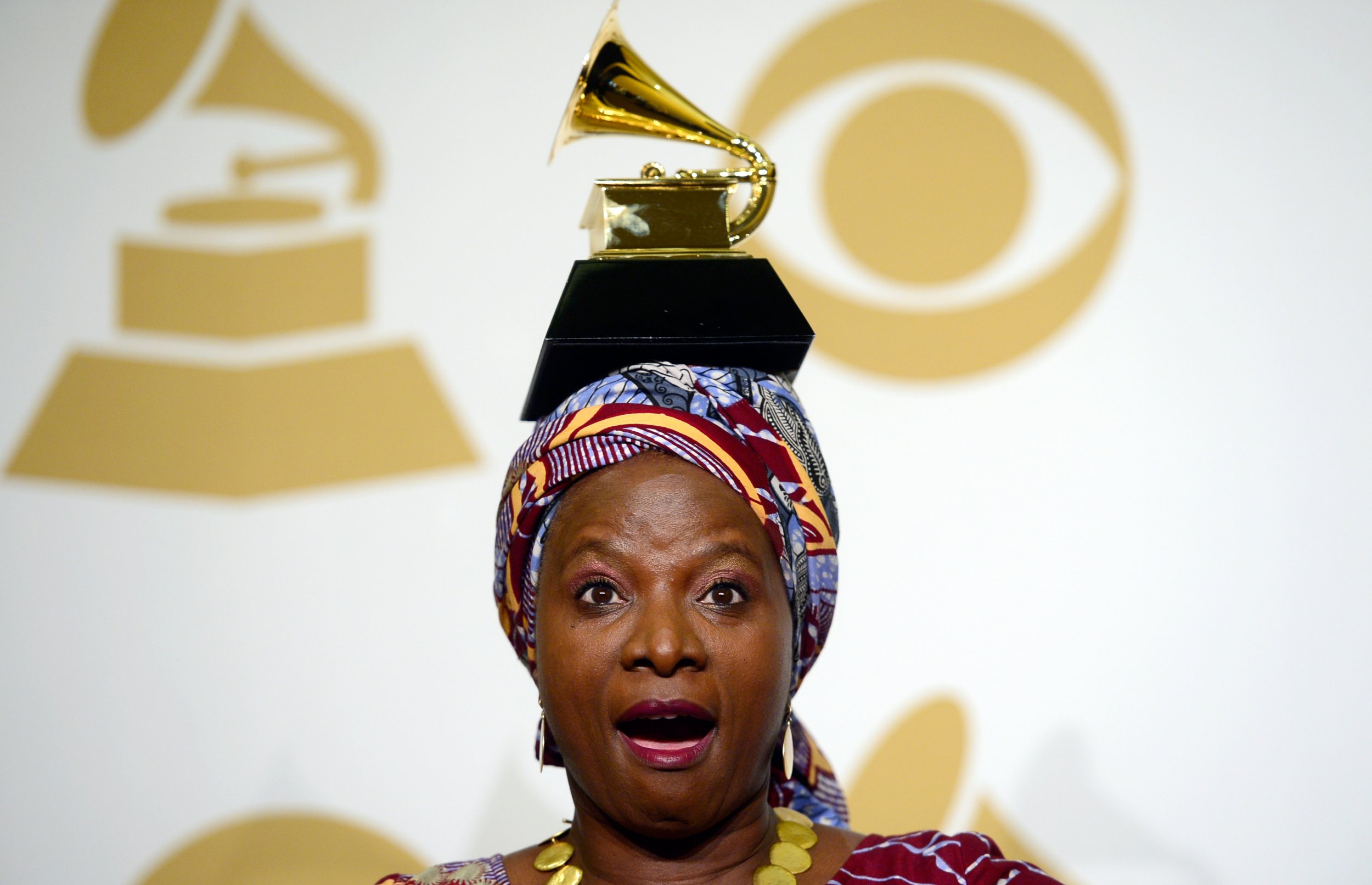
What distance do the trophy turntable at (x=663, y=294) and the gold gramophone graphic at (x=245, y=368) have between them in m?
1.13

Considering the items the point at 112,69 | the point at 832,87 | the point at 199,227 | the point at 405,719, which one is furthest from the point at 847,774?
the point at 112,69

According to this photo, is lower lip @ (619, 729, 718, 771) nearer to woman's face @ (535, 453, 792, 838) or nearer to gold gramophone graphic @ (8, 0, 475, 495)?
woman's face @ (535, 453, 792, 838)

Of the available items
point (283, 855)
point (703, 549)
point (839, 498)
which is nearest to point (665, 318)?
point (703, 549)

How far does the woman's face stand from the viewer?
1.39 m

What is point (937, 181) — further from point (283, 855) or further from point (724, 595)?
point (283, 855)

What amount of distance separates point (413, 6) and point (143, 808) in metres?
1.82

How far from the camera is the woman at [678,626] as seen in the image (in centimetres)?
141

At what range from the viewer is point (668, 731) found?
1.43 metres

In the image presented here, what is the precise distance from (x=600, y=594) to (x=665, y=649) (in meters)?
0.13

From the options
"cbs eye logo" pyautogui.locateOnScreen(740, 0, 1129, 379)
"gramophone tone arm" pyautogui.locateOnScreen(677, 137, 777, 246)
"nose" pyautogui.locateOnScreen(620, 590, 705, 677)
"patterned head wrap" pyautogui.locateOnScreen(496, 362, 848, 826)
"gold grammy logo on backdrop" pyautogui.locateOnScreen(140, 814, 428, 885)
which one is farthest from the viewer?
"cbs eye logo" pyautogui.locateOnScreen(740, 0, 1129, 379)

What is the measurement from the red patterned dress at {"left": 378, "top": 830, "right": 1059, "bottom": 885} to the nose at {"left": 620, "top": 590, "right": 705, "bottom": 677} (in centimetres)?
36

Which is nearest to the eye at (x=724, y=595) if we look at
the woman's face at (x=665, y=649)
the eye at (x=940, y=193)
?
the woman's face at (x=665, y=649)

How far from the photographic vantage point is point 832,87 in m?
2.83

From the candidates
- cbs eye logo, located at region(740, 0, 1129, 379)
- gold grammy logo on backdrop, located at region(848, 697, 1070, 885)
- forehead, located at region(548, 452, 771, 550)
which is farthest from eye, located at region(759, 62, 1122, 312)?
forehead, located at region(548, 452, 771, 550)
